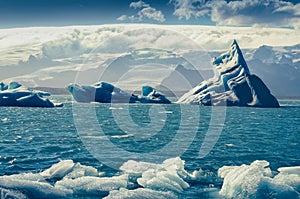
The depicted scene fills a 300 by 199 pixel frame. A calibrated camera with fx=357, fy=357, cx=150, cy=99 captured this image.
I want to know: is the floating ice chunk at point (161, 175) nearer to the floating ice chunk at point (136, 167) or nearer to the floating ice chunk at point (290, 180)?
the floating ice chunk at point (136, 167)

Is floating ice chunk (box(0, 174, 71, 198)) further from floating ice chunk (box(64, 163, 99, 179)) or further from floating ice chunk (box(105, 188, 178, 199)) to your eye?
floating ice chunk (box(64, 163, 99, 179))

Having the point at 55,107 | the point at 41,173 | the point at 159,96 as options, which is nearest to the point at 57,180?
the point at 41,173

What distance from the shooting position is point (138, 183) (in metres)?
16.1

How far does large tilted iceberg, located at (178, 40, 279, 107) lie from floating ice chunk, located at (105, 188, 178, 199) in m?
75.1

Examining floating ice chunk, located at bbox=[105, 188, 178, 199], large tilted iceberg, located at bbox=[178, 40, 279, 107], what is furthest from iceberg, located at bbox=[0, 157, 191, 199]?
large tilted iceberg, located at bbox=[178, 40, 279, 107]

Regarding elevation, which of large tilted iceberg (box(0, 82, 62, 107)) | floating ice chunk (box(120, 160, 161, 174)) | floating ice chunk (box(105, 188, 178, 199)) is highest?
large tilted iceberg (box(0, 82, 62, 107))

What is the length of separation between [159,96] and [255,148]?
79812 millimetres

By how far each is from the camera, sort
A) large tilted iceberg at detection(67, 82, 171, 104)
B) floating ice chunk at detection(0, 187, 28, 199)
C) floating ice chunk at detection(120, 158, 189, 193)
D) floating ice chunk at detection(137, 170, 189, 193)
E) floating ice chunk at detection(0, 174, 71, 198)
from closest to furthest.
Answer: floating ice chunk at detection(0, 187, 28, 199)
floating ice chunk at detection(0, 174, 71, 198)
floating ice chunk at detection(137, 170, 189, 193)
floating ice chunk at detection(120, 158, 189, 193)
large tilted iceberg at detection(67, 82, 171, 104)

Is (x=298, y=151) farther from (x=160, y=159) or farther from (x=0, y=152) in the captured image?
(x=0, y=152)

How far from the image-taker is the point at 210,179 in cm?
1750

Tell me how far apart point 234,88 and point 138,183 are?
2967 inches

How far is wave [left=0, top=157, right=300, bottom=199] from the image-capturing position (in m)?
14.1

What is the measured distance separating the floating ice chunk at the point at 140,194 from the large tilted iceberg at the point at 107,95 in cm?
8264

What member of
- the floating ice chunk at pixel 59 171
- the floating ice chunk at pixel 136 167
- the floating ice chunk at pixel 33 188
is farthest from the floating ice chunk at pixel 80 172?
the floating ice chunk at pixel 33 188
